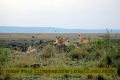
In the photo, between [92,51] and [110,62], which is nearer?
[110,62]

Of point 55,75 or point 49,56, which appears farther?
point 49,56

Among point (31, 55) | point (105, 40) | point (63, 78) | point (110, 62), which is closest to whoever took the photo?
point (63, 78)

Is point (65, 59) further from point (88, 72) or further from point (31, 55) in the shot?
point (88, 72)

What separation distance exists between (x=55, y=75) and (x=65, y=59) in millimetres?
1238

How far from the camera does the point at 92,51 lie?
611cm

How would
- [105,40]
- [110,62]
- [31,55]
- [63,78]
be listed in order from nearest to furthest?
[63,78] → [110,62] → [105,40] → [31,55]

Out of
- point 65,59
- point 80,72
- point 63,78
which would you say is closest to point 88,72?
point 80,72

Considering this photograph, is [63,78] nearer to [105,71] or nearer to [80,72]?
[80,72]

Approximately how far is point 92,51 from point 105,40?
2.03 ft

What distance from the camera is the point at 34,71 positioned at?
185 inches

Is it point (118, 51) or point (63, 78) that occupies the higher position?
point (118, 51)

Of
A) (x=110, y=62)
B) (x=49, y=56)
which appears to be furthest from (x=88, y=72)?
(x=49, y=56)

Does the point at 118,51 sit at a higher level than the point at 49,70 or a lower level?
higher

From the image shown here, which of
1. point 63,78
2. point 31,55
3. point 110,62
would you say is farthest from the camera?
point 31,55
